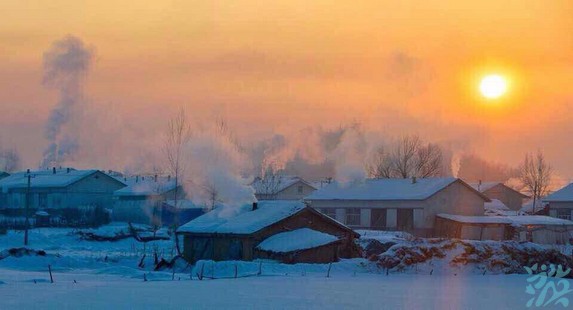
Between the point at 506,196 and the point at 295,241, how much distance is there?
72542 millimetres

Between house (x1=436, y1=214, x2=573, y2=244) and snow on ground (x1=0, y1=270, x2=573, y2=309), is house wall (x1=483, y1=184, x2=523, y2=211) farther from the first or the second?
snow on ground (x1=0, y1=270, x2=573, y2=309)

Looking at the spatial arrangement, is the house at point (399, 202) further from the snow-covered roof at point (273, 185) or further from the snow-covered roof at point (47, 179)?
the snow-covered roof at point (47, 179)

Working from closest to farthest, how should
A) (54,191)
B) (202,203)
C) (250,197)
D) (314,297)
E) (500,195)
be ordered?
1. (314,297)
2. (250,197)
3. (202,203)
4. (54,191)
5. (500,195)

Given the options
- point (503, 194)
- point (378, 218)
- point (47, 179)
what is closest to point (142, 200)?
point (47, 179)

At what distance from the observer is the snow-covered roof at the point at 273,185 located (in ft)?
326

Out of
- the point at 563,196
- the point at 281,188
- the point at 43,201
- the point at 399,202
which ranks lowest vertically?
the point at 43,201

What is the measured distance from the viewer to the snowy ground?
2858cm

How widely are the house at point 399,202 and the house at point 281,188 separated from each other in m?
22.6

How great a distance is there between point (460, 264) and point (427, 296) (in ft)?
40.7

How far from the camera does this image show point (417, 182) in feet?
240

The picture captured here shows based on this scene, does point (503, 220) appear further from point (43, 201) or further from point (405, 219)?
point (43, 201)

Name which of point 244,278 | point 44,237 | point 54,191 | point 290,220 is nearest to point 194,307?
point 244,278

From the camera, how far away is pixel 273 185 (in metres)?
100

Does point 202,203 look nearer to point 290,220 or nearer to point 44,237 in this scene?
point 44,237
